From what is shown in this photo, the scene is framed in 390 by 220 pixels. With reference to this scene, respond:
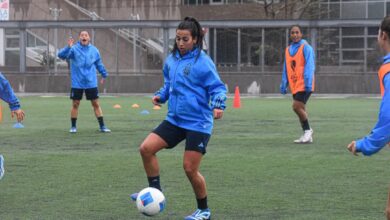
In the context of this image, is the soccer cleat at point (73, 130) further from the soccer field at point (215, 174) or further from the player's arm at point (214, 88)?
the player's arm at point (214, 88)

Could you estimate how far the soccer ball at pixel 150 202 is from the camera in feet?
21.7

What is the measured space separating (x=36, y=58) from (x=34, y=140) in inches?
943

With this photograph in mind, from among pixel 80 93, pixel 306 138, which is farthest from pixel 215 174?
pixel 80 93

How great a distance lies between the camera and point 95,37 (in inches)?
1464

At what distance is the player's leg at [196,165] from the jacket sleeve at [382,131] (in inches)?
83.9

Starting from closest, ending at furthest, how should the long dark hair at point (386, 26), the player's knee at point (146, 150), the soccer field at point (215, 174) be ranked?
the long dark hair at point (386, 26)
the player's knee at point (146, 150)
the soccer field at point (215, 174)

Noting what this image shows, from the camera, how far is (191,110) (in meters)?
6.93

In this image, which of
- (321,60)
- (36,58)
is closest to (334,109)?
(321,60)

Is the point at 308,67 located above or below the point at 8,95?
above

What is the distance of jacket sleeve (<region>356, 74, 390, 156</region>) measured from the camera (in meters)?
4.88

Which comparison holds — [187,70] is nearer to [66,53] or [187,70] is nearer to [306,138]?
[306,138]

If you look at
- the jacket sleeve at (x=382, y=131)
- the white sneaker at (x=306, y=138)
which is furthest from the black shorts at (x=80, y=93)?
the jacket sleeve at (x=382, y=131)

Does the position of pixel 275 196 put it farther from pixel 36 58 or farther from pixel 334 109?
pixel 36 58

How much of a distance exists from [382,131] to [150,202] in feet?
7.88
